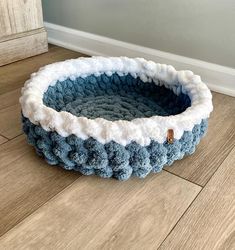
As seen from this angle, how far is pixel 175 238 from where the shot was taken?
2.05ft

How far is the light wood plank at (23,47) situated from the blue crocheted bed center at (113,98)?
1.74 feet

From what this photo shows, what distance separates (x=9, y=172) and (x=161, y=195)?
0.36 m

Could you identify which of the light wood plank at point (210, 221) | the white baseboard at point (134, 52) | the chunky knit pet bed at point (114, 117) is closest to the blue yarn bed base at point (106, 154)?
the chunky knit pet bed at point (114, 117)

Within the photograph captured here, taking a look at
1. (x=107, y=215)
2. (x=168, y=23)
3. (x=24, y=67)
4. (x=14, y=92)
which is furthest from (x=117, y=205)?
(x=24, y=67)

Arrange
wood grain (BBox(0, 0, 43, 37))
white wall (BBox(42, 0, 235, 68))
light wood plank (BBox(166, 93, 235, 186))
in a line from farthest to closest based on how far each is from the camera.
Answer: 1. wood grain (BBox(0, 0, 43, 37))
2. white wall (BBox(42, 0, 235, 68))
3. light wood plank (BBox(166, 93, 235, 186))

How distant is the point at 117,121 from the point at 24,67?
836 mm

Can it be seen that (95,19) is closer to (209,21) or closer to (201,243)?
(209,21)

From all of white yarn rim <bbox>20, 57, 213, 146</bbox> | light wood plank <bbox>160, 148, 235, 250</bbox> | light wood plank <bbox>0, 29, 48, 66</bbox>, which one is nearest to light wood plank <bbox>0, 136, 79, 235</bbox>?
white yarn rim <bbox>20, 57, 213, 146</bbox>

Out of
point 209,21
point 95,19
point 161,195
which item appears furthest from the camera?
point 95,19

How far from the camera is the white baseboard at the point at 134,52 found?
1219 millimetres

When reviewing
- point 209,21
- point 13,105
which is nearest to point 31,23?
point 13,105

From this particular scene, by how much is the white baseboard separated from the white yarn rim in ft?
0.95

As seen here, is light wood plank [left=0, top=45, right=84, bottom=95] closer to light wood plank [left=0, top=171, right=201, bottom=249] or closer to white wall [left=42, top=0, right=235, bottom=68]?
white wall [left=42, top=0, right=235, bottom=68]

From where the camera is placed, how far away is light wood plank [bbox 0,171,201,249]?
24.0 inches
